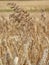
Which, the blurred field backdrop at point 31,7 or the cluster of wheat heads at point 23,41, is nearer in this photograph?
the cluster of wheat heads at point 23,41

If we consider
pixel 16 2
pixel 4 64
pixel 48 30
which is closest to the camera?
pixel 4 64

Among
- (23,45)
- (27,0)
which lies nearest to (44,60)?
(23,45)

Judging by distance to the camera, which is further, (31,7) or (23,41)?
(31,7)

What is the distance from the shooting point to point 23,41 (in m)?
1.23

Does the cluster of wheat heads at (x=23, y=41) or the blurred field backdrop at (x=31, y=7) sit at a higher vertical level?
the blurred field backdrop at (x=31, y=7)

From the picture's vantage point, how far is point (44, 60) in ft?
4.14

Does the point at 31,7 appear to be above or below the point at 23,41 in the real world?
above

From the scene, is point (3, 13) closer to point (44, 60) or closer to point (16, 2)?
point (16, 2)

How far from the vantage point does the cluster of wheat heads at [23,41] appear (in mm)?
1212

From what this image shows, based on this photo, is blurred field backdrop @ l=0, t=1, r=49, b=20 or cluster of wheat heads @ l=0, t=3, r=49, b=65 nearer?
cluster of wheat heads @ l=0, t=3, r=49, b=65

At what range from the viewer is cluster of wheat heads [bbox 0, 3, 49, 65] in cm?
121

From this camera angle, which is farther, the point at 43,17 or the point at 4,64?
the point at 43,17

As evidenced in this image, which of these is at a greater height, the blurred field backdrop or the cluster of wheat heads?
the blurred field backdrop

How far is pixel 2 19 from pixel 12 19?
6 centimetres
